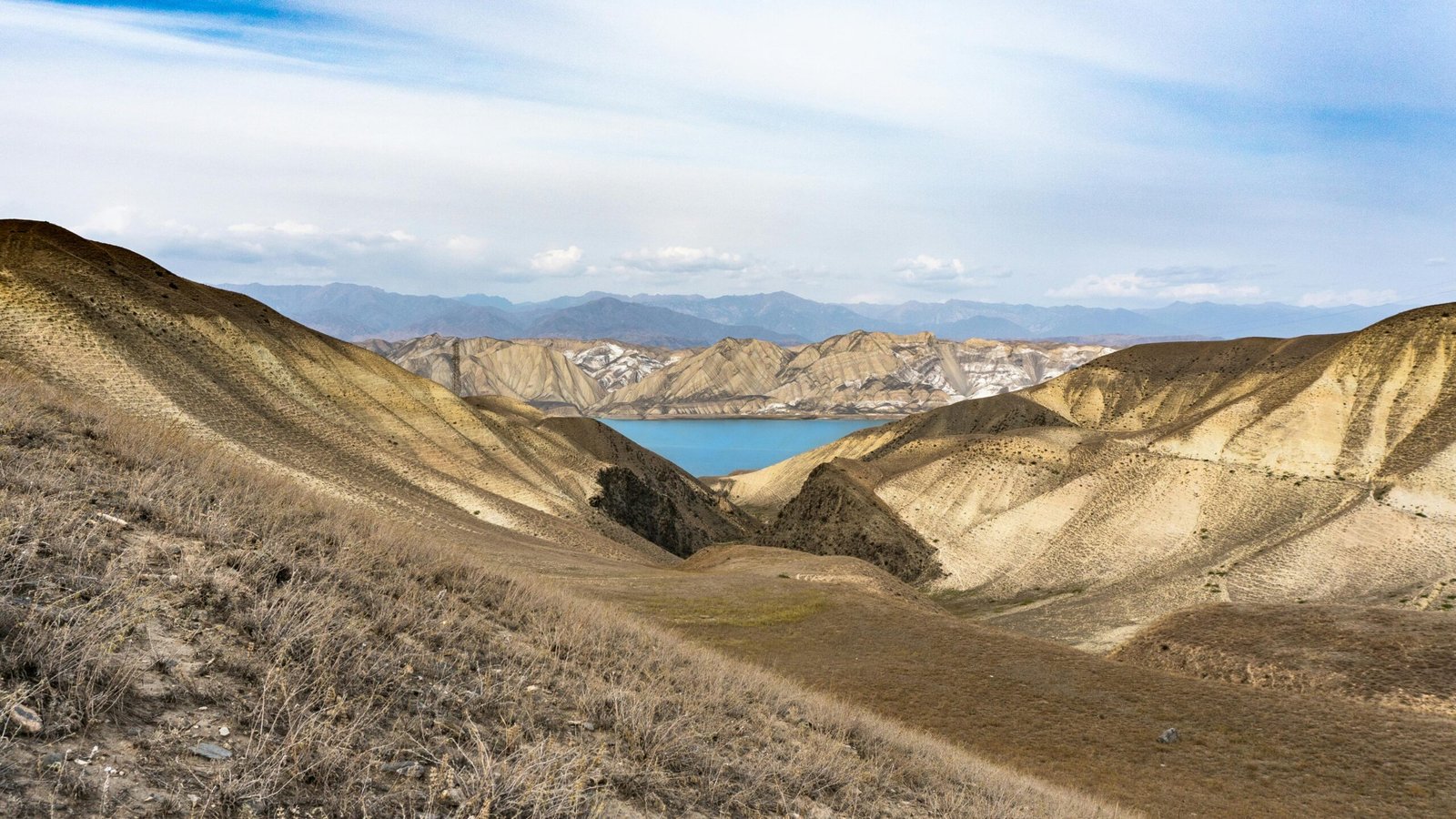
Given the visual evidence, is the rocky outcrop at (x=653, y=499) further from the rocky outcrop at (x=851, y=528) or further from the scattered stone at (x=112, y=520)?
the scattered stone at (x=112, y=520)

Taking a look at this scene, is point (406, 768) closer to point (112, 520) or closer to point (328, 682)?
point (328, 682)

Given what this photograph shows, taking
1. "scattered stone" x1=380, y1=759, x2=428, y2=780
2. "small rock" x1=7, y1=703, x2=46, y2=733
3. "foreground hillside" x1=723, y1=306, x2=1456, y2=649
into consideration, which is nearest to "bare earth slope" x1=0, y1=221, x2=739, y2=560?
"foreground hillside" x1=723, y1=306, x2=1456, y2=649

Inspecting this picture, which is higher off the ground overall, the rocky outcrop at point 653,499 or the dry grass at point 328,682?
the dry grass at point 328,682

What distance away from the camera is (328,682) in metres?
5.18

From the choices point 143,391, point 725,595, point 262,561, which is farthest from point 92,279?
point 262,561

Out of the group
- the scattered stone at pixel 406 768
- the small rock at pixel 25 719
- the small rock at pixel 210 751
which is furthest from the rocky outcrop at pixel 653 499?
the small rock at pixel 25 719

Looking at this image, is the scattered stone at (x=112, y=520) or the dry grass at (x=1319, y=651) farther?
the dry grass at (x=1319, y=651)

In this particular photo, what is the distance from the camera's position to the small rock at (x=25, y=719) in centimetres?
378

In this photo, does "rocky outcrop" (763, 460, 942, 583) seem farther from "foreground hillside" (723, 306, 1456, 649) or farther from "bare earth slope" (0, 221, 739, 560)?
"bare earth slope" (0, 221, 739, 560)

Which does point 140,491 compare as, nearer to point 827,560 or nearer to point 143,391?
point 143,391

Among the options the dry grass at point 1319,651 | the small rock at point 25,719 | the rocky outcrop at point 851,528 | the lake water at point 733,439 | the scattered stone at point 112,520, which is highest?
the scattered stone at point 112,520

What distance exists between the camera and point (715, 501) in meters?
73.8

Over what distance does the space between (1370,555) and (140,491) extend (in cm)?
3733

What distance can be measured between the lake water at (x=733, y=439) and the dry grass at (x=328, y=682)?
112415mm
